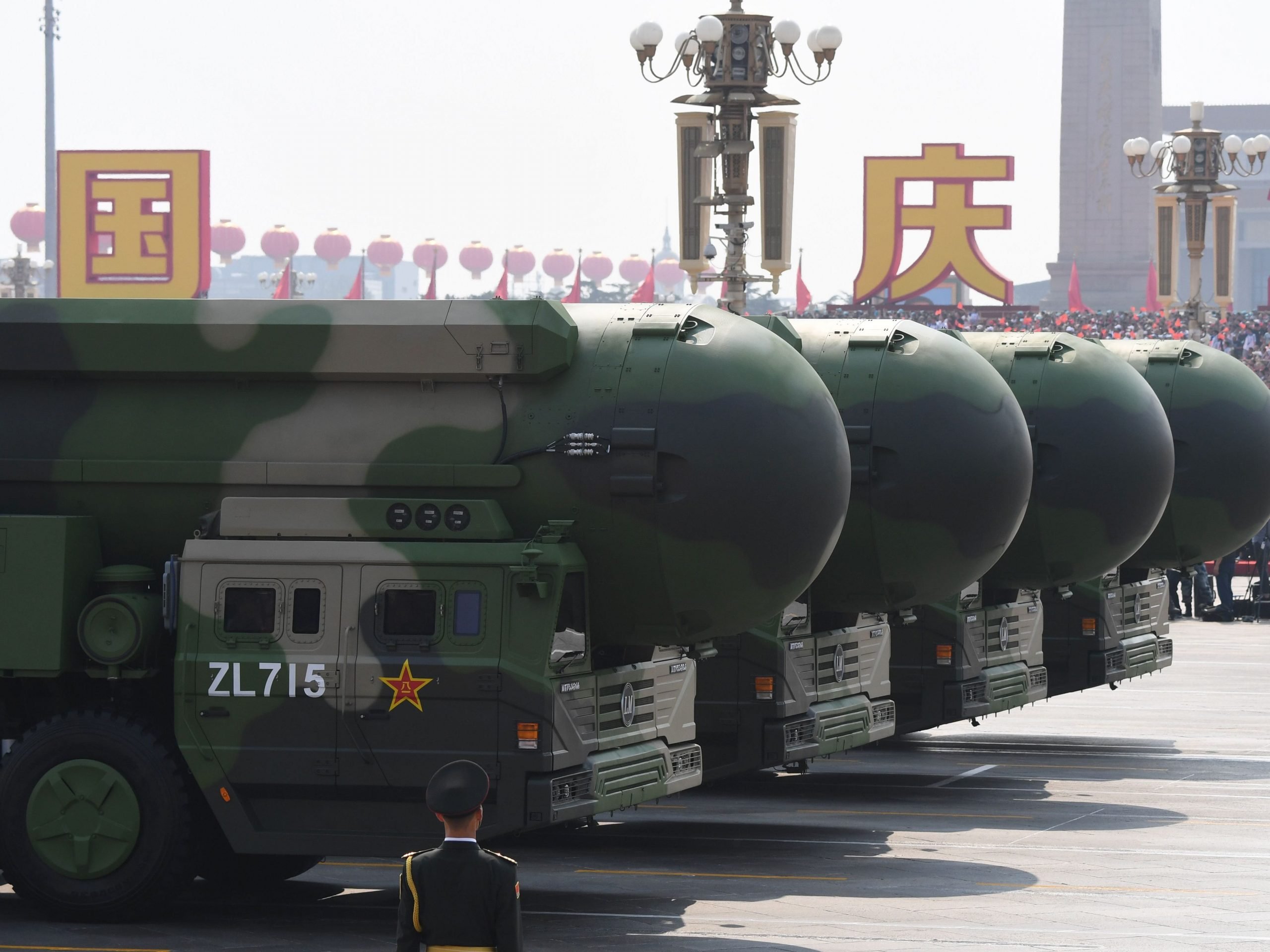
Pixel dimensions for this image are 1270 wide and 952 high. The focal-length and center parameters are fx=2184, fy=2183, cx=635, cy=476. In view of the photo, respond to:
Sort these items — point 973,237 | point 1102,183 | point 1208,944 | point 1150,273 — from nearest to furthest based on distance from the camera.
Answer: point 1208,944, point 973,237, point 1150,273, point 1102,183

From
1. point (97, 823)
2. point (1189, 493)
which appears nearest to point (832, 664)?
point (97, 823)

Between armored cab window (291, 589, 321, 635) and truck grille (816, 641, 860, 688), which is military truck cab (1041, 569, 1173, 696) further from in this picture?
armored cab window (291, 589, 321, 635)

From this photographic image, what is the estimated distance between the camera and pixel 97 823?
38.5 feet

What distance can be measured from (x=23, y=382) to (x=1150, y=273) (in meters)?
66.4

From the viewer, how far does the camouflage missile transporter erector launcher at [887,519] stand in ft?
48.0

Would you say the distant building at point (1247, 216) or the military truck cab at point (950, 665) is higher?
the distant building at point (1247, 216)

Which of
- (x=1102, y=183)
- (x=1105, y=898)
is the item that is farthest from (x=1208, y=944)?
(x=1102, y=183)

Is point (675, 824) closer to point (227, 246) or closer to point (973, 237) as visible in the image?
point (973, 237)

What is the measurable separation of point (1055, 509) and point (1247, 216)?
539 ft

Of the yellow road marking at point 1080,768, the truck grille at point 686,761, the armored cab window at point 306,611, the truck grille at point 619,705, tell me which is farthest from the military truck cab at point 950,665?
the armored cab window at point 306,611

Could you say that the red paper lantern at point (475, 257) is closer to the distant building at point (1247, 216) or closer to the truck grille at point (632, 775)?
the distant building at point (1247, 216)

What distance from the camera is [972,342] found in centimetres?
1878

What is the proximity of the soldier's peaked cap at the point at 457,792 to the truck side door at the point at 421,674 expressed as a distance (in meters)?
4.22

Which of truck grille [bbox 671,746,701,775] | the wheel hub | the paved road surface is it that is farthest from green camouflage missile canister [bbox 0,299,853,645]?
the paved road surface
